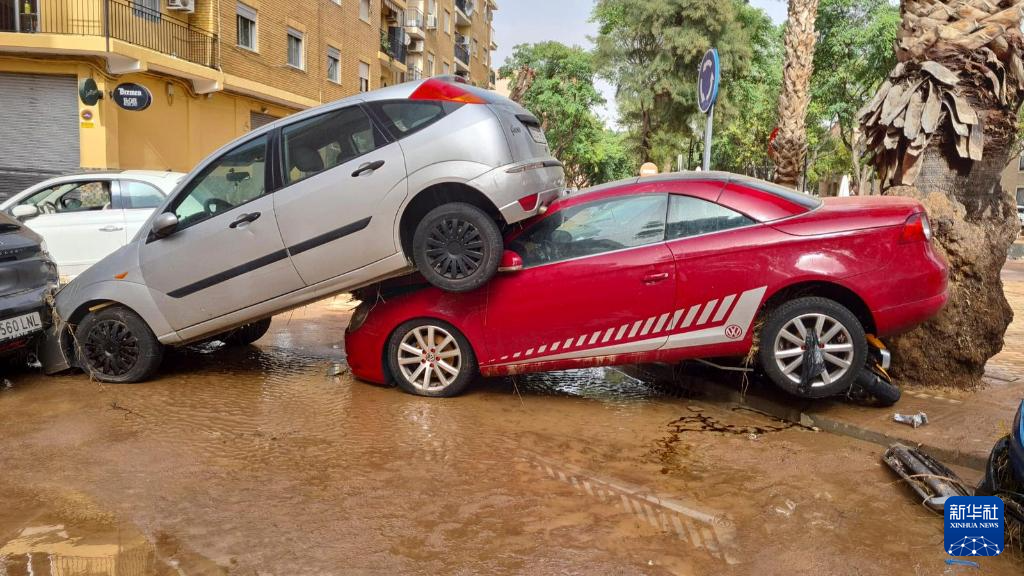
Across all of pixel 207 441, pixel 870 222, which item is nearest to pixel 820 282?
pixel 870 222

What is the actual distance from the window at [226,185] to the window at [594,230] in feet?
6.49

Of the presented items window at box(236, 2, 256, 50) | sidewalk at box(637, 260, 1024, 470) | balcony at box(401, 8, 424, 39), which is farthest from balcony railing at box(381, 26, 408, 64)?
sidewalk at box(637, 260, 1024, 470)

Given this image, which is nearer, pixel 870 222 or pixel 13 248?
pixel 870 222

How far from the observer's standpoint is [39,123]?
661 inches

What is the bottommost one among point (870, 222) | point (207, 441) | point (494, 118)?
point (207, 441)

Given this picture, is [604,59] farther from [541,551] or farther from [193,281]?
[541,551]

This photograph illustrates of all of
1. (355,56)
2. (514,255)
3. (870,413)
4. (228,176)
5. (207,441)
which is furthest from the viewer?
(355,56)

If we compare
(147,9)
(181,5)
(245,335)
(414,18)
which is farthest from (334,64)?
(245,335)

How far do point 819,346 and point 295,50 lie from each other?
2288cm

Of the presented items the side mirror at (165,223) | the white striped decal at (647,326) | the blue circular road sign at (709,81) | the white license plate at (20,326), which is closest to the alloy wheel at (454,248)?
the white striped decal at (647,326)

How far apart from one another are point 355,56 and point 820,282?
2678cm

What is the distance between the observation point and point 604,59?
99.0 feet

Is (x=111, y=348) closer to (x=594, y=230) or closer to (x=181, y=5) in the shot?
(x=594, y=230)

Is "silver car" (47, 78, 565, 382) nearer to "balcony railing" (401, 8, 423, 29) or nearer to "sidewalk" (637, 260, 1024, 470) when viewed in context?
"sidewalk" (637, 260, 1024, 470)
